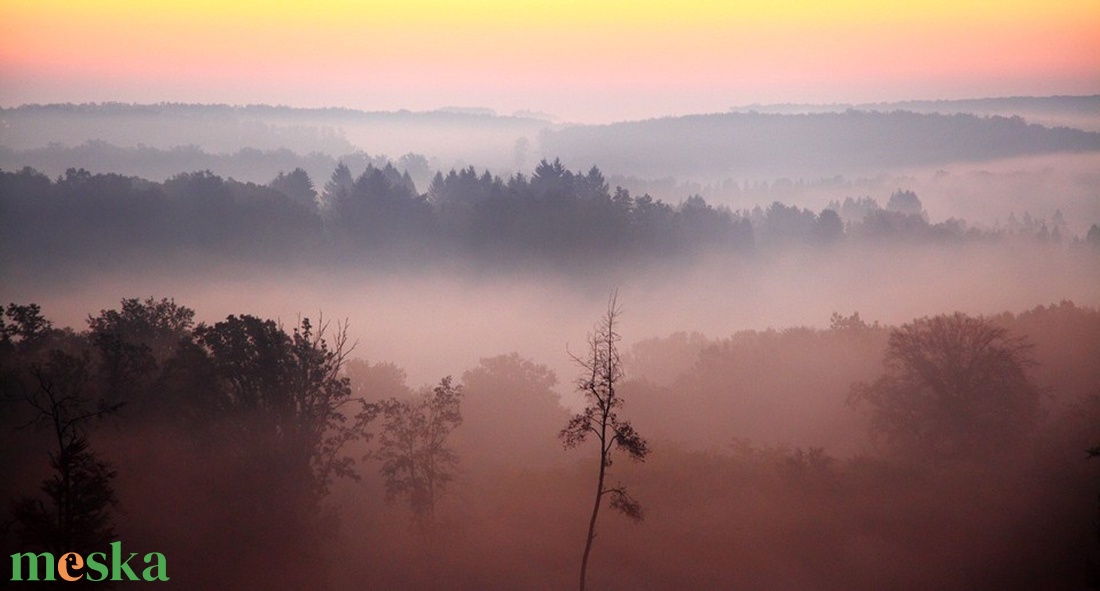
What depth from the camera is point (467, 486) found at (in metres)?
36.2

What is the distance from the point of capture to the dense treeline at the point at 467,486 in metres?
27.5

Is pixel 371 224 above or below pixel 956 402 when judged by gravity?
above

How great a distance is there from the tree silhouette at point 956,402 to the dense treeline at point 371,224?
7054 cm

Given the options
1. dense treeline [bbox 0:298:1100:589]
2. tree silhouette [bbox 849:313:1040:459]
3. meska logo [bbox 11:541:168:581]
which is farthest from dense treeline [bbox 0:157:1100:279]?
meska logo [bbox 11:541:168:581]

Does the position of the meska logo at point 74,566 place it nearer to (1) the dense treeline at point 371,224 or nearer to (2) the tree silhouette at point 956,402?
(2) the tree silhouette at point 956,402

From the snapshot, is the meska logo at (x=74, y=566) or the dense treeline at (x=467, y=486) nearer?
the meska logo at (x=74, y=566)

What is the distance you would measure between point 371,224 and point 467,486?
7547cm

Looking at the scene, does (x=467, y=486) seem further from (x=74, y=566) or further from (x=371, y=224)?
(x=371, y=224)

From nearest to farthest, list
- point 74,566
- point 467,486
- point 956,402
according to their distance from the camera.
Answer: point 74,566, point 467,486, point 956,402

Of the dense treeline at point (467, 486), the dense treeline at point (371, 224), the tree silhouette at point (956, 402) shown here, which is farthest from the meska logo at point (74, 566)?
the dense treeline at point (371, 224)

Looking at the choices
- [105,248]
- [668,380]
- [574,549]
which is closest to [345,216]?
[105,248]

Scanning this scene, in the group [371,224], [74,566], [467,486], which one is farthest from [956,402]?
[371,224]

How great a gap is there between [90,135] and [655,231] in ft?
536

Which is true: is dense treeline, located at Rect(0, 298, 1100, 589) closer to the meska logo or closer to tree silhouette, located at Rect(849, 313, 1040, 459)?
tree silhouette, located at Rect(849, 313, 1040, 459)
